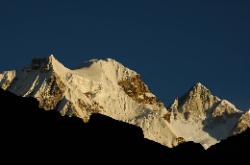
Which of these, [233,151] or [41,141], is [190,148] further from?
[41,141]

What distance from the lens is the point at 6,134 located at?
274 feet

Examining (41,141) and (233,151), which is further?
(233,151)

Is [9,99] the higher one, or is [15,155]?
[9,99]

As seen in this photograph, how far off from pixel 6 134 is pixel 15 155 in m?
3.06

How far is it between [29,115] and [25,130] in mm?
3924

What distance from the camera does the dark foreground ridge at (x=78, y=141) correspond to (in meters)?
84.0

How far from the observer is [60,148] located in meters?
86.9

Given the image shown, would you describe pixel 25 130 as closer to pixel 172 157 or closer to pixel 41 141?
pixel 41 141

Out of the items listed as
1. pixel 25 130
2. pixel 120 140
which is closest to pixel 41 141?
Result: pixel 25 130

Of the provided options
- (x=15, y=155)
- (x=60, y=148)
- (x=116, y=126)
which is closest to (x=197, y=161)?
(x=116, y=126)

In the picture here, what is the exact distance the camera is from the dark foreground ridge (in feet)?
276

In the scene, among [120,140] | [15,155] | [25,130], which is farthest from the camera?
[120,140]

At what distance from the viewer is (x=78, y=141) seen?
90062mm

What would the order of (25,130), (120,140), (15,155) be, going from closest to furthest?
(15,155) < (25,130) < (120,140)
